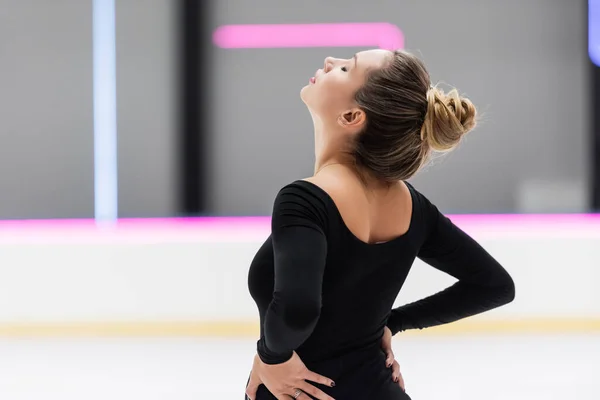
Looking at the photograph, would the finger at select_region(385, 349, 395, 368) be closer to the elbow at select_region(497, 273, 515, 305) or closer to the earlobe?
the elbow at select_region(497, 273, 515, 305)

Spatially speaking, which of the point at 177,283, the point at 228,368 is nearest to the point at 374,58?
the point at 228,368

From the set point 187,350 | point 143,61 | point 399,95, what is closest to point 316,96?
point 399,95

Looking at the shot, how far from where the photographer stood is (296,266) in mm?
965

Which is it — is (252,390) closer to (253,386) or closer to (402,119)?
(253,386)

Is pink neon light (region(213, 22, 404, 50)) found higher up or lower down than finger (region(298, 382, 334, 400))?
higher up

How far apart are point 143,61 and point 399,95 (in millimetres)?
4747

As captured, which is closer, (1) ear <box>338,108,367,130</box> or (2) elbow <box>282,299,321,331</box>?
(2) elbow <box>282,299,321,331</box>

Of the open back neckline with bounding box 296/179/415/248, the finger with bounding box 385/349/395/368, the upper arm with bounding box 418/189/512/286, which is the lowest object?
the finger with bounding box 385/349/395/368

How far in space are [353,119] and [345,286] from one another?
29cm

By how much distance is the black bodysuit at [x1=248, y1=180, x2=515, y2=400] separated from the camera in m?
0.98

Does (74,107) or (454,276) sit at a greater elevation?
(454,276)

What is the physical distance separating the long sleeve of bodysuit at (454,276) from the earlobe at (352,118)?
0.20 metres

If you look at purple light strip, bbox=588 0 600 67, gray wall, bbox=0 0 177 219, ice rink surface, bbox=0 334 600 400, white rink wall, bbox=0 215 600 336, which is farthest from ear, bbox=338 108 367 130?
gray wall, bbox=0 0 177 219

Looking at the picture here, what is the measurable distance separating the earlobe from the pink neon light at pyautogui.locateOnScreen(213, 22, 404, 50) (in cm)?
427
